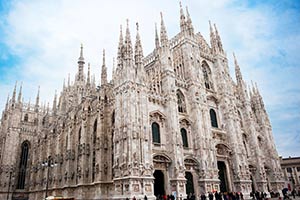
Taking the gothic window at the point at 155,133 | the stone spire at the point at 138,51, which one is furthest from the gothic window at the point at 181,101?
the stone spire at the point at 138,51

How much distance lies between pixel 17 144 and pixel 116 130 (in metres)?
37.3

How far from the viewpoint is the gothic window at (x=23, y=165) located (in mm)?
52734

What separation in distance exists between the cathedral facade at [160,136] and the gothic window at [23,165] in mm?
416

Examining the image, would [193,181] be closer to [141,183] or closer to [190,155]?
[190,155]

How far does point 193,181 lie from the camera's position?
3083 centimetres

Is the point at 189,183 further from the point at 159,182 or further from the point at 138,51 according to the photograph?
the point at 138,51

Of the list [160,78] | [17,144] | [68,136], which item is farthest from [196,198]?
[17,144]

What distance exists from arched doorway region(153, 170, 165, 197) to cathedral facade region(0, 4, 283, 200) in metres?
0.11

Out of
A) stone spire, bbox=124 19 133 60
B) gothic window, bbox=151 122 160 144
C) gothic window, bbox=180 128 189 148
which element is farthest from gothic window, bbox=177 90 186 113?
stone spire, bbox=124 19 133 60

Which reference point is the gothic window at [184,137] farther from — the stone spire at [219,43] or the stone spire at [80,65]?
the stone spire at [80,65]

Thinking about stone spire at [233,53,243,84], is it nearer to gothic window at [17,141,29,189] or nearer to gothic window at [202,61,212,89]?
gothic window at [202,61,212,89]

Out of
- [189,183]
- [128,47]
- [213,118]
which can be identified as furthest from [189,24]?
[189,183]

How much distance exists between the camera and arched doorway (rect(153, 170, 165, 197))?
27844 millimetres

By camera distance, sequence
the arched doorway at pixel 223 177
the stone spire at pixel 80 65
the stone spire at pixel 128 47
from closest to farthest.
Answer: the stone spire at pixel 128 47 < the arched doorway at pixel 223 177 < the stone spire at pixel 80 65
